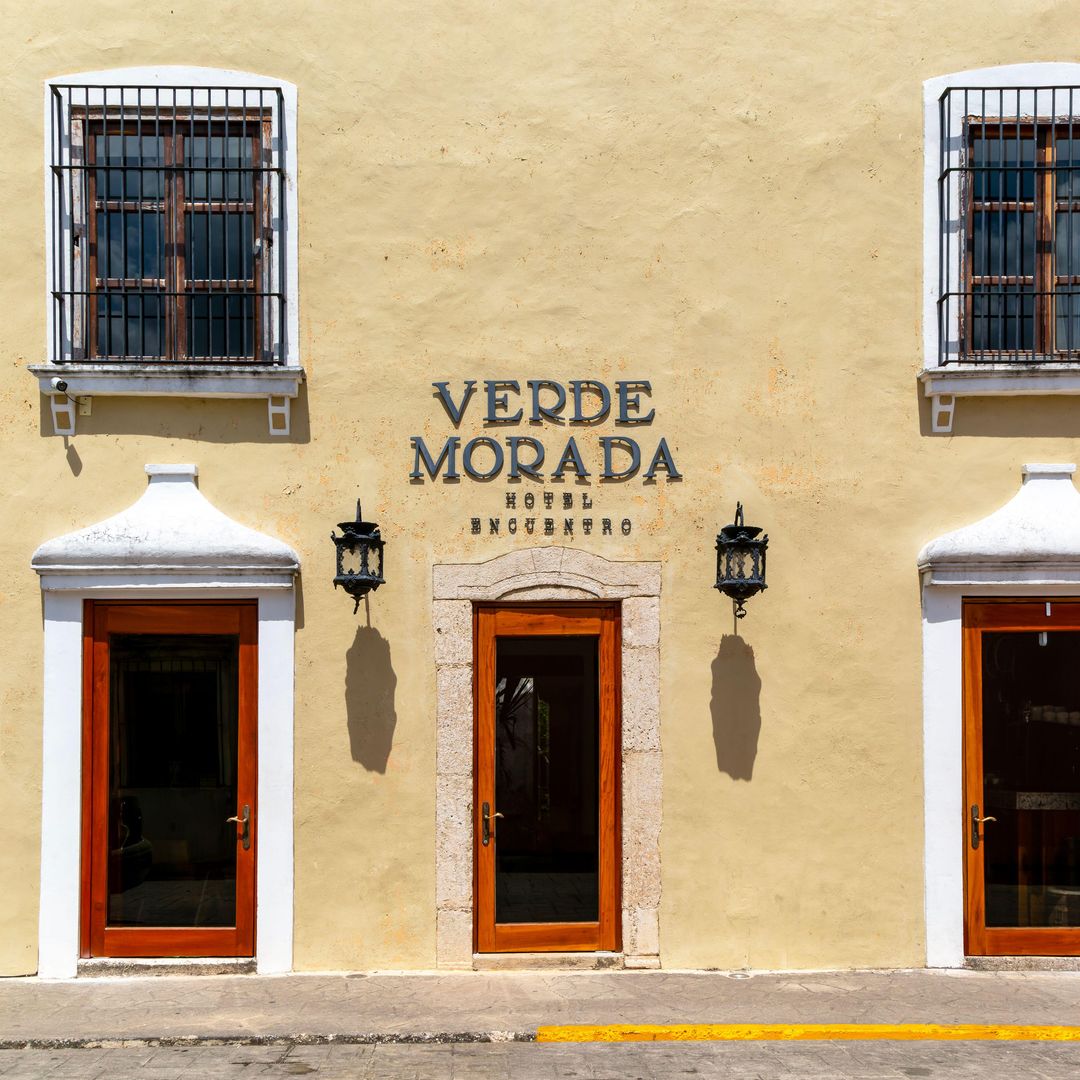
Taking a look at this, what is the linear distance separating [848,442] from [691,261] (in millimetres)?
1644

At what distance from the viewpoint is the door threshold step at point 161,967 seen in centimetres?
810

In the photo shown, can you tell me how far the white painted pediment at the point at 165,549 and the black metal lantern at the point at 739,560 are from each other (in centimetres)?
284

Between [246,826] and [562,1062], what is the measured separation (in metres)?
2.82

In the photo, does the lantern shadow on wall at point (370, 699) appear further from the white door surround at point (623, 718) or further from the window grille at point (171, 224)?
the window grille at point (171, 224)

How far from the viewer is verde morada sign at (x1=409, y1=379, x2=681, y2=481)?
8.42m

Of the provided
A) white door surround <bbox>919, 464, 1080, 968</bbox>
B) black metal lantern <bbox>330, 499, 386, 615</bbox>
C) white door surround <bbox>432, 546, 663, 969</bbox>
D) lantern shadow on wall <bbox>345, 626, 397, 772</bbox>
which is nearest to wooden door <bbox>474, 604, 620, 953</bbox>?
white door surround <bbox>432, 546, 663, 969</bbox>

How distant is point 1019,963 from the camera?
27.1ft

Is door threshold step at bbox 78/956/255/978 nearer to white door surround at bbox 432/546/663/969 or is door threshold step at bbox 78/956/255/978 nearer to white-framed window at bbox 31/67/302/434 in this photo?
white door surround at bbox 432/546/663/969

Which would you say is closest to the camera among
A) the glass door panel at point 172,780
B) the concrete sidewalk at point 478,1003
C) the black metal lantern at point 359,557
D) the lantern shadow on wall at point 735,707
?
the concrete sidewalk at point 478,1003

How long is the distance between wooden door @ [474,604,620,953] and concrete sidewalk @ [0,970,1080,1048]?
0.39 metres

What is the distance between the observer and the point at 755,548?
8.17 meters

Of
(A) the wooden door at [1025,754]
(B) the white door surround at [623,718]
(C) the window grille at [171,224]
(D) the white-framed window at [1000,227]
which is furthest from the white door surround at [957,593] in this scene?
(C) the window grille at [171,224]

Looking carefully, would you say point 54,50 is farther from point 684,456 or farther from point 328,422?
point 684,456

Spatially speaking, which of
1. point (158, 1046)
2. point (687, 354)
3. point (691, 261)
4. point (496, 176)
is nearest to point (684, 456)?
point (687, 354)
